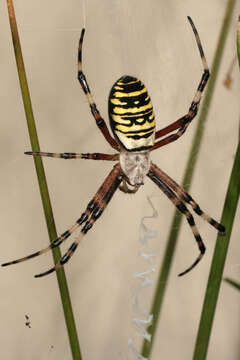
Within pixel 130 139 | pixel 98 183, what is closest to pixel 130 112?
pixel 130 139

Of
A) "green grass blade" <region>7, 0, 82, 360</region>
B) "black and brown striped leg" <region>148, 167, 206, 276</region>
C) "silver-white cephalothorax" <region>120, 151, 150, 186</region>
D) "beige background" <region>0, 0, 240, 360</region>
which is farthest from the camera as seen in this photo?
"beige background" <region>0, 0, 240, 360</region>

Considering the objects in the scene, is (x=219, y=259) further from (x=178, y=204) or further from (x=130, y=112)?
(x=178, y=204)

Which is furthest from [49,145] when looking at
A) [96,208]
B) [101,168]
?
[96,208]

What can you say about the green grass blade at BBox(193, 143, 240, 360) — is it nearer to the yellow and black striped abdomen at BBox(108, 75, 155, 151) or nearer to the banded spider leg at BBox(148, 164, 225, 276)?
the yellow and black striped abdomen at BBox(108, 75, 155, 151)

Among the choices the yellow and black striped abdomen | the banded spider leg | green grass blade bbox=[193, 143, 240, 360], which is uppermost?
the yellow and black striped abdomen

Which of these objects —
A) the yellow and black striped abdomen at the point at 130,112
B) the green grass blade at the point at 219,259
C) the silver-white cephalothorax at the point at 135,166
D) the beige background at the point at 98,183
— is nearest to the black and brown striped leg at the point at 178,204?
the silver-white cephalothorax at the point at 135,166

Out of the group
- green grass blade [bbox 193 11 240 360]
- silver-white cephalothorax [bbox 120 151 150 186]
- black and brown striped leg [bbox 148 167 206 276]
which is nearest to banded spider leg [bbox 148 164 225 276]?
black and brown striped leg [bbox 148 167 206 276]

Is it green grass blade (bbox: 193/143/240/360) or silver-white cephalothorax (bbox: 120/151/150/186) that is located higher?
silver-white cephalothorax (bbox: 120/151/150/186)
